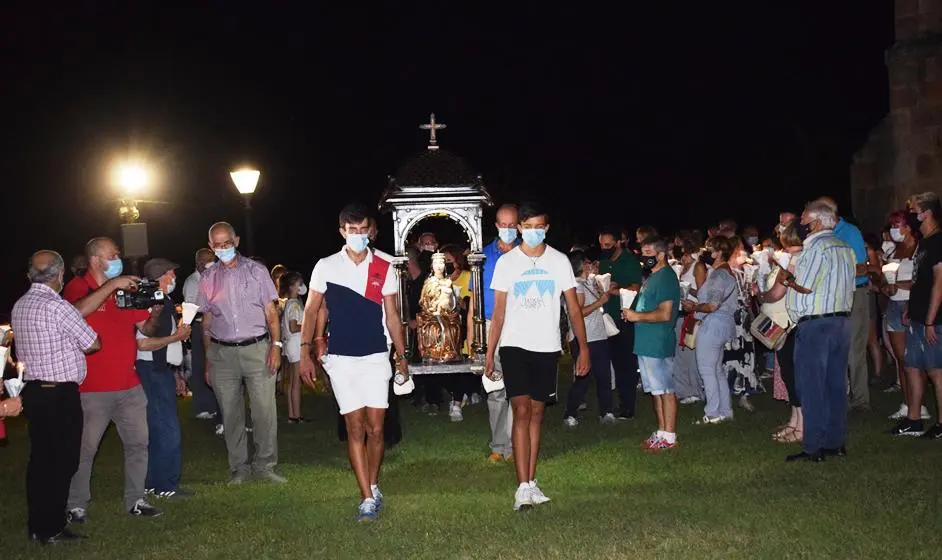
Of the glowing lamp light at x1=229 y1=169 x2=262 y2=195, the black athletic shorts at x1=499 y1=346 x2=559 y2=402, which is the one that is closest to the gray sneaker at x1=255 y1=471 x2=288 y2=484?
the black athletic shorts at x1=499 y1=346 x2=559 y2=402

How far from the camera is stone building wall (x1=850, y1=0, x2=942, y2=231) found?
61.0ft

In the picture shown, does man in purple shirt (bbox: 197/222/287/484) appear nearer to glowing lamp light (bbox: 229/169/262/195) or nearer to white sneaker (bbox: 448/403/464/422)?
white sneaker (bbox: 448/403/464/422)

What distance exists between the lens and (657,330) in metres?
10.8

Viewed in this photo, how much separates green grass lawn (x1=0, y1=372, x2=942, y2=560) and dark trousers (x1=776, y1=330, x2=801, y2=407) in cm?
52

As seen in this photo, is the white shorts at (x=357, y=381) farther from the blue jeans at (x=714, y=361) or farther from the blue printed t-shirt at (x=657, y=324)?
the blue jeans at (x=714, y=361)

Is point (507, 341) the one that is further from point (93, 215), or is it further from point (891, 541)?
point (93, 215)

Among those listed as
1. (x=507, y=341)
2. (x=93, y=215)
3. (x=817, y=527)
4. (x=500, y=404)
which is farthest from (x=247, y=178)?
(x=93, y=215)

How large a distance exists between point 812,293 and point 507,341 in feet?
9.25

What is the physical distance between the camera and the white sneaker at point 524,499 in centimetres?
823

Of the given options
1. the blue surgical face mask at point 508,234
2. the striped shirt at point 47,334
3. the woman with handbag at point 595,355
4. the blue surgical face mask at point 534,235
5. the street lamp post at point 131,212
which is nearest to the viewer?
the striped shirt at point 47,334

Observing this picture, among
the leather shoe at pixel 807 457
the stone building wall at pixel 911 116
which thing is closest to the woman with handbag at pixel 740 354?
the leather shoe at pixel 807 457

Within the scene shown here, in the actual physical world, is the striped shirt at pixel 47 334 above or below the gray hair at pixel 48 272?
below

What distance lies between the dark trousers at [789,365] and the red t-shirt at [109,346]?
5.89 m

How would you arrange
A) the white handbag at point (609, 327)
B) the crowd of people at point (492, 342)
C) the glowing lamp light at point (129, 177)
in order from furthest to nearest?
the glowing lamp light at point (129, 177), the white handbag at point (609, 327), the crowd of people at point (492, 342)
